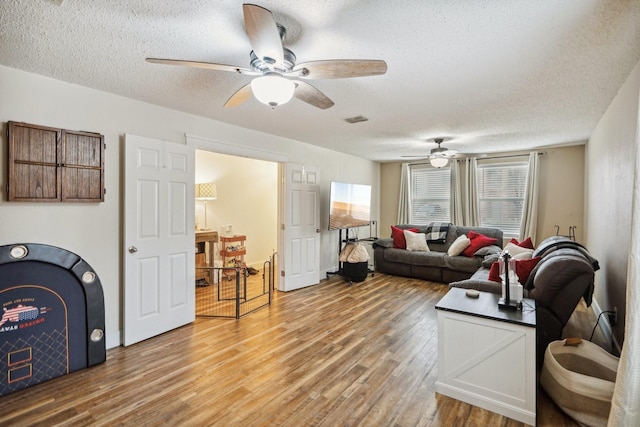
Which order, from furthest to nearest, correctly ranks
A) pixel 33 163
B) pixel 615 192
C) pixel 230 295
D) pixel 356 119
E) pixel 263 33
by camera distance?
1. pixel 230 295
2. pixel 356 119
3. pixel 615 192
4. pixel 33 163
5. pixel 263 33

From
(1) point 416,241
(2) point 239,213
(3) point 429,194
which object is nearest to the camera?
(1) point 416,241

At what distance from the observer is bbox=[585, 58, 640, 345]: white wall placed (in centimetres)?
238

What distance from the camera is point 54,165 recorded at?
248cm

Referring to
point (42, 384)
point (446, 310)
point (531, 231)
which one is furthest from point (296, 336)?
point (531, 231)

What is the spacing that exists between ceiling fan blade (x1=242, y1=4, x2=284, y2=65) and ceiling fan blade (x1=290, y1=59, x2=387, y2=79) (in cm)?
16

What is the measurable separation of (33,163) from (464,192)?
654 centimetres

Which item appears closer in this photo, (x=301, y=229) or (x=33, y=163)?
(x=33, y=163)

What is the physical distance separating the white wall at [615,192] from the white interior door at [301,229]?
3.65 metres

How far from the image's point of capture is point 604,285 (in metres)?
3.27

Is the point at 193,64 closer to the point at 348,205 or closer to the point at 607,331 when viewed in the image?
the point at 348,205

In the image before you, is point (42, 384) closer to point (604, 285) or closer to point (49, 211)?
point (49, 211)

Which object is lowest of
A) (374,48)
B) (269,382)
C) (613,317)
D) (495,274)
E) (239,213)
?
(269,382)

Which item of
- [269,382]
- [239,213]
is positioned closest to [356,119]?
[269,382]

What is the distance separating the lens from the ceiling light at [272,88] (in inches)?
69.7
